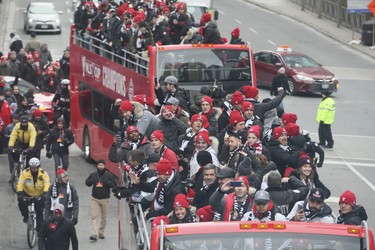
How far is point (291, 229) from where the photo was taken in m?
9.98

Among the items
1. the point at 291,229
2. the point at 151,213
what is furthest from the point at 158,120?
the point at 291,229

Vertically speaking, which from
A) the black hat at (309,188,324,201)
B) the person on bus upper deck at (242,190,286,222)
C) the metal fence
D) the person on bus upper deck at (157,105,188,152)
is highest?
the person on bus upper deck at (242,190,286,222)

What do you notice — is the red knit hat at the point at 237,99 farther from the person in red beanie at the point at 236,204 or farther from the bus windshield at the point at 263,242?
the bus windshield at the point at 263,242

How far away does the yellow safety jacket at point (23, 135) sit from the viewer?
24.0m

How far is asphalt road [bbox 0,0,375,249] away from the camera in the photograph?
23.0 meters

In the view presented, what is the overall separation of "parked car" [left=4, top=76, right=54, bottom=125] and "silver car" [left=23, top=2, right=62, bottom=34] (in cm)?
2017

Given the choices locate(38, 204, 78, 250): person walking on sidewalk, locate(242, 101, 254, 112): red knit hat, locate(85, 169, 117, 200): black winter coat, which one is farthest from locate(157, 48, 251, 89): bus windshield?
locate(38, 204, 78, 250): person walking on sidewalk

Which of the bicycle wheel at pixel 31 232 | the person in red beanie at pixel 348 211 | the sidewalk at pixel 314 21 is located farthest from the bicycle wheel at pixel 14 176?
the sidewalk at pixel 314 21

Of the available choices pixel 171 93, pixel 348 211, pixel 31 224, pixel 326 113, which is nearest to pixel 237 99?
pixel 171 93

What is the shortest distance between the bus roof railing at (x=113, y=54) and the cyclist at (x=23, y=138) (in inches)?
99.0

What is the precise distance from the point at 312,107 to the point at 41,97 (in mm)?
9089

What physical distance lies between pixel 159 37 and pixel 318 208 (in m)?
13.8

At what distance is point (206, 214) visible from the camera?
1200cm

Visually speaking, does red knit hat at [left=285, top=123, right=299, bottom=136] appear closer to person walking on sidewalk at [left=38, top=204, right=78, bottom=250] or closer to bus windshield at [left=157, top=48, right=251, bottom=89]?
person walking on sidewalk at [left=38, top=204, right=78, bottom=250]
